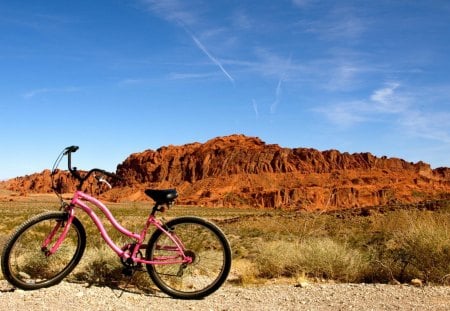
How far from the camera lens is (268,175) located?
122 meters

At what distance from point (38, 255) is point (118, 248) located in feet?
3.67

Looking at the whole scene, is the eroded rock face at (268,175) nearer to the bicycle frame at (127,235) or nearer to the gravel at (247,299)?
the gravel at (247,299)

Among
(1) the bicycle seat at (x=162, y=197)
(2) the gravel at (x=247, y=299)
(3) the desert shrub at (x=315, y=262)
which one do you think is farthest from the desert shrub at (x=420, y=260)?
(1) the bicycle seat at (x=162, y=197)

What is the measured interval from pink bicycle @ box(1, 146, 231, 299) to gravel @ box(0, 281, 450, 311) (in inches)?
8.4

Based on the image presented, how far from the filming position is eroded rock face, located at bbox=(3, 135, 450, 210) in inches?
3925

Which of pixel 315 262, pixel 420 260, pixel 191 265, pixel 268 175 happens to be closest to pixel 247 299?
pixel 191 265

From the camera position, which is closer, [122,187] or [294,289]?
[294,289]

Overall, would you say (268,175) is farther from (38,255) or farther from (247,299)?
(247,299)

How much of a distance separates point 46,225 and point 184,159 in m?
133

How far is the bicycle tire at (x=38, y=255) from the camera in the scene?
635 centimetres

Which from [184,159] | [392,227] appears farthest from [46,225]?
[184,159]

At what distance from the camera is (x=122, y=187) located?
140500 millimetres

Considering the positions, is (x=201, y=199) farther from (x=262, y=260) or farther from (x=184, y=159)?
(x=262, y=260)

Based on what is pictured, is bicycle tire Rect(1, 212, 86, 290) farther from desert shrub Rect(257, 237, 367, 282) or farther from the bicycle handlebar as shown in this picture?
desert shrub Rect(257, 237, 367, 282)
